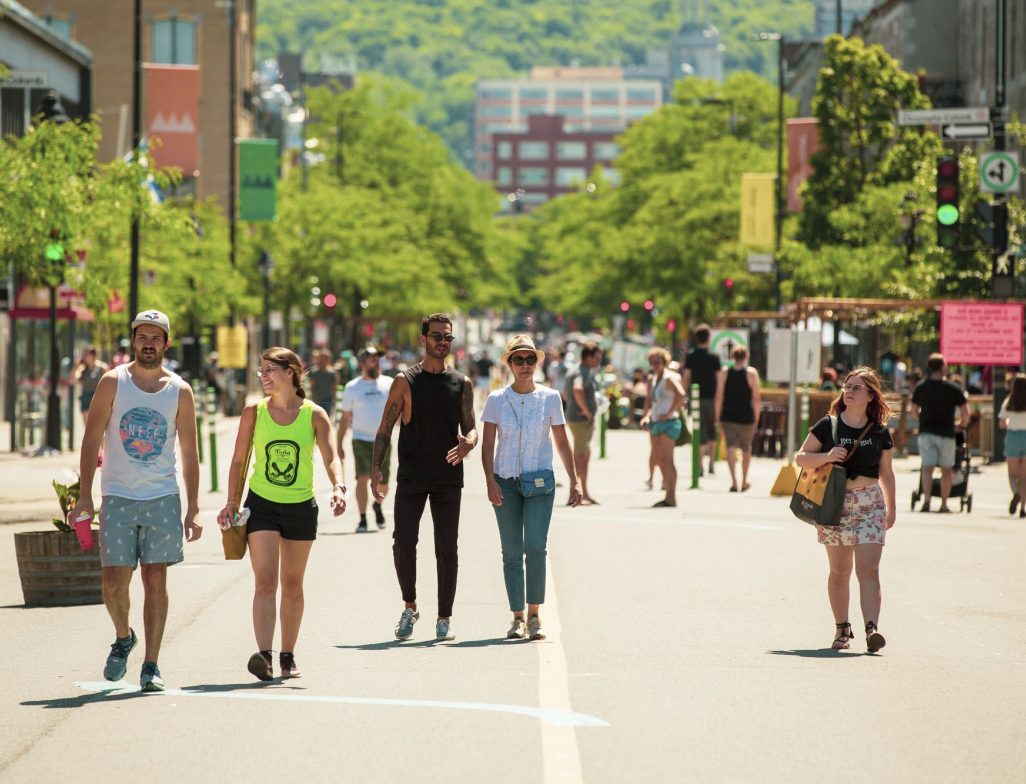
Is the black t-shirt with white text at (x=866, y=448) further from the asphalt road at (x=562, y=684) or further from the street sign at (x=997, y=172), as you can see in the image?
the street sign at (x=997, y=172)

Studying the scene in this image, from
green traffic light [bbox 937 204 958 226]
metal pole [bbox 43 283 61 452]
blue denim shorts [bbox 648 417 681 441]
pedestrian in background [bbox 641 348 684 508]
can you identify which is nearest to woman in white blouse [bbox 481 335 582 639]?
pedestrian in background [bbox 641 348 684 508]

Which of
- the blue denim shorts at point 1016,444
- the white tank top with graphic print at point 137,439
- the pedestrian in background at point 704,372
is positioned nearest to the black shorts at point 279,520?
the white tank top with graphic print at point 137,439

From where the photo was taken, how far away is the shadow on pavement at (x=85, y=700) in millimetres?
9406

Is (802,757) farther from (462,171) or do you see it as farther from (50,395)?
(462,171)

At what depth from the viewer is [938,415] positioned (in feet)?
74.5

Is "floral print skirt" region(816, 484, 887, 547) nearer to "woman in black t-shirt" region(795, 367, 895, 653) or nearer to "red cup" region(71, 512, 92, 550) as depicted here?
"woman in black t-shirt" region(795, 367, 895, 653)

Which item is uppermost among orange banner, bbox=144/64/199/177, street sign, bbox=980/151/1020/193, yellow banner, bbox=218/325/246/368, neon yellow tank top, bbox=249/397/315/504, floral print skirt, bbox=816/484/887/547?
orange banner, bbox=144/64/199/177

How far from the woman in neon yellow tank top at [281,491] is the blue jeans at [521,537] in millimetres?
1788

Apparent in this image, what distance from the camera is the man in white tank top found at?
388 inches

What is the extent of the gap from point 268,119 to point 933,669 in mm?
97335

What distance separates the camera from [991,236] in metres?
27.7

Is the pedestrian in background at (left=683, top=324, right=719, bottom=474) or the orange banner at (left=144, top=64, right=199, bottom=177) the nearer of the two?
the pedestrian in background at (left=683, top=324, right=719, bottom=474)

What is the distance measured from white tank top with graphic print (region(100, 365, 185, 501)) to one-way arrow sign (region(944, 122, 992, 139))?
1760cm

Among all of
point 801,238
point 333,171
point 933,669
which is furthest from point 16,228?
point 333,171
